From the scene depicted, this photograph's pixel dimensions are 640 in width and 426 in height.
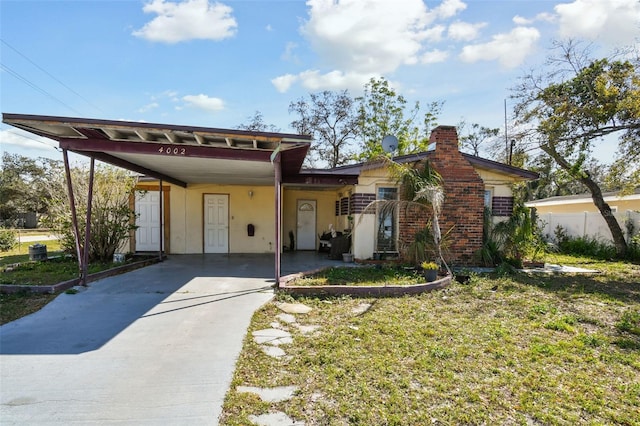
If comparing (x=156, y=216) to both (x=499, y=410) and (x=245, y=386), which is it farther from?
(x=499, y=410)

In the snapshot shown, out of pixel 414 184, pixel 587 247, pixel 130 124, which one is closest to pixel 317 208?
pixel 414 184

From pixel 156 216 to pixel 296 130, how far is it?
15709mm

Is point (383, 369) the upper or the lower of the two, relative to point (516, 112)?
lower

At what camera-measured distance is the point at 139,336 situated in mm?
4250

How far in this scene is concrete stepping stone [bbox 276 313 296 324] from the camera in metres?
4.96

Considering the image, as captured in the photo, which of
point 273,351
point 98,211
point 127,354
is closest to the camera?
point 127,354

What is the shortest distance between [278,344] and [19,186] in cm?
3312

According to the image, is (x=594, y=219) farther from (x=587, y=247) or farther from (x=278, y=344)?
(x=278, y=344)

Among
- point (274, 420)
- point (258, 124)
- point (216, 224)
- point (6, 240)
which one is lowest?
point (274, 420)

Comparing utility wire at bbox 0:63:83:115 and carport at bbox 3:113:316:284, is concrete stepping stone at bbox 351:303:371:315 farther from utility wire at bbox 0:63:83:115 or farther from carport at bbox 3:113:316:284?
utility wire at bbox 0:63:83:115

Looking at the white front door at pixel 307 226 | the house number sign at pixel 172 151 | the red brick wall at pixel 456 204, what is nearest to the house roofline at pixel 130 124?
the house number sign at pixel 172 151

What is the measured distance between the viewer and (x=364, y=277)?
756cm

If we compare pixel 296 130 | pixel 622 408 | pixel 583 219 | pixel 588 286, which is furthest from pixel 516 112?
pixel 296 130

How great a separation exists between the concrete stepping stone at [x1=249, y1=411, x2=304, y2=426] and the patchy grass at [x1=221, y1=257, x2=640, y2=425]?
0.21 feet
